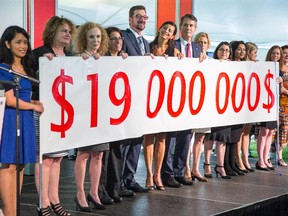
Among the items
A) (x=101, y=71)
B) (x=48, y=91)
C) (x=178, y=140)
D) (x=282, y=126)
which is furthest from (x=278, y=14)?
(x=48, y=91)

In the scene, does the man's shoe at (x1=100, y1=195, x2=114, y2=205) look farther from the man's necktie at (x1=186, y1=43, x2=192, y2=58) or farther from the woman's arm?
the man's necktie at (x1=186, y1=43, x2=192, y2=58)

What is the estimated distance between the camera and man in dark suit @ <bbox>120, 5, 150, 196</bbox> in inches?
214

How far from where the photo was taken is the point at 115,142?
17.2 feet

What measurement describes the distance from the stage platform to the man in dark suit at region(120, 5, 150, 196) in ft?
0.71

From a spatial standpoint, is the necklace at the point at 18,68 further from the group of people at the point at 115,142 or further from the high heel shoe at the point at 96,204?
the high heel shoe at the point at 96,204

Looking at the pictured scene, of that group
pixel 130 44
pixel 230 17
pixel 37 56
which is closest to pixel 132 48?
pixel 130 44

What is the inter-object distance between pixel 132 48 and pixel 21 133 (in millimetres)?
1785

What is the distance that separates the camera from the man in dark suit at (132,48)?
17.9 ft

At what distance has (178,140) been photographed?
240 inches

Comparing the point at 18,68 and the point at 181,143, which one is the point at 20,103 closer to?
the point at 18,68

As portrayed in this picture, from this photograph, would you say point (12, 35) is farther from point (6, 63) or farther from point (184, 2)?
point (184, 2)

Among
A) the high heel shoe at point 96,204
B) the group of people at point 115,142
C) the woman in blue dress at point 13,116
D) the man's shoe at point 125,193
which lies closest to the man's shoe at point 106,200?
the group of people at point 115,142

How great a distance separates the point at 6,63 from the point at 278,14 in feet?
24.9

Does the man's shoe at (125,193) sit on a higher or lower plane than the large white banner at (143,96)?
lower
